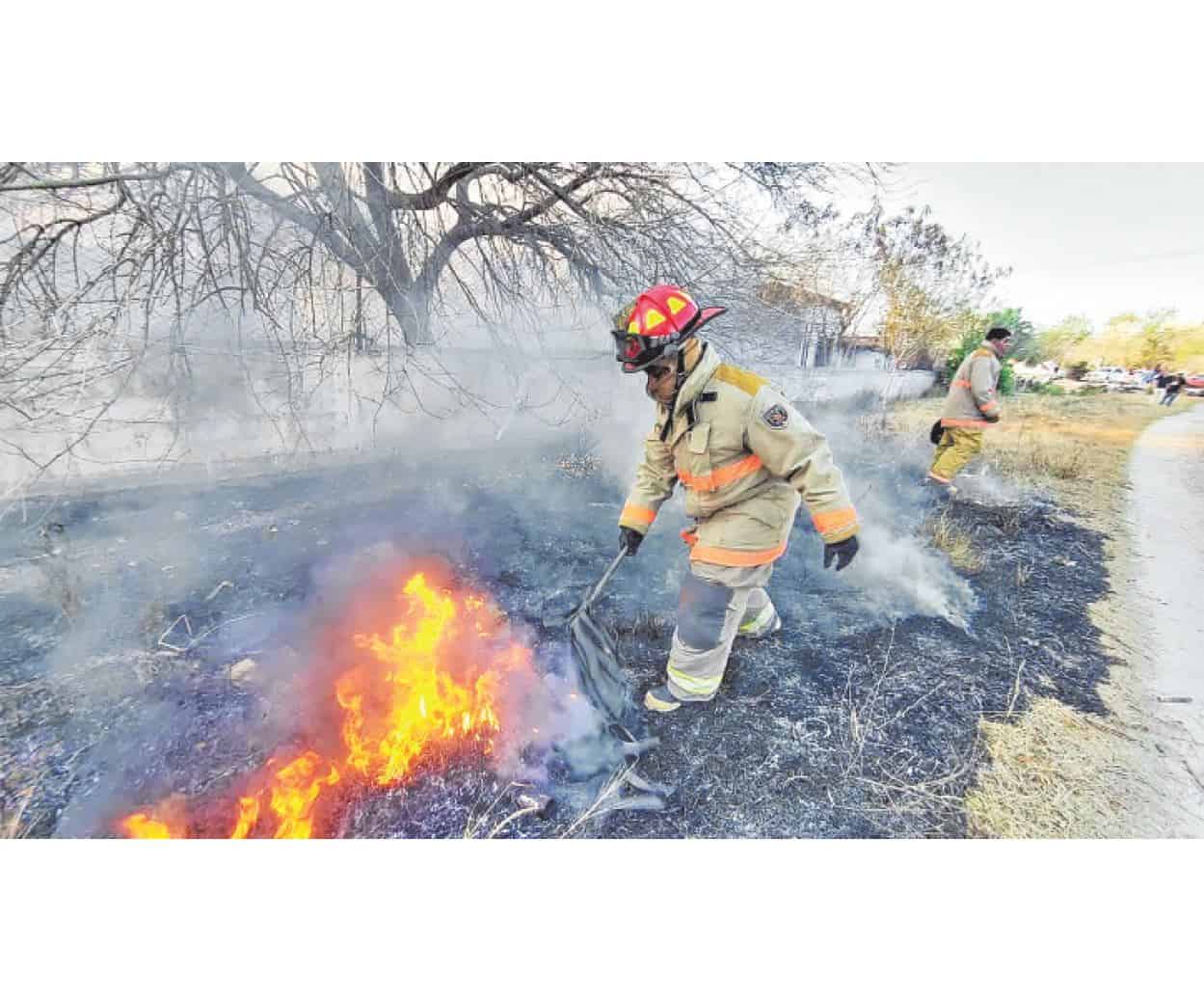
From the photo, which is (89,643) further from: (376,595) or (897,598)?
(897,598)

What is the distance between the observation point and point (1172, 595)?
10.7 feet

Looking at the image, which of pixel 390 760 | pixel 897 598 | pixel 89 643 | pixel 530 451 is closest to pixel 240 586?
pixel 89 643

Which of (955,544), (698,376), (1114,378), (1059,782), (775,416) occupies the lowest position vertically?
(1059,782)

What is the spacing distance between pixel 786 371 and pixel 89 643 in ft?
22.2

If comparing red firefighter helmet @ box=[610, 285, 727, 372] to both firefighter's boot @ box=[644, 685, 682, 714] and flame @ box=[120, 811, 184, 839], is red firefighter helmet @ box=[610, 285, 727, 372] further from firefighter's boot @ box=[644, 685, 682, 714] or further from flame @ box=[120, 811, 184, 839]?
flame @ box=[120, 811, 184, 839]

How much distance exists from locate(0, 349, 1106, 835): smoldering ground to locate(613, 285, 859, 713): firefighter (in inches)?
17.6

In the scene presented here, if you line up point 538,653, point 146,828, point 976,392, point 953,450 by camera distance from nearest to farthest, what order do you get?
1. point 146,828
2. point 538,653
3. point 976,392
4. point 953,450

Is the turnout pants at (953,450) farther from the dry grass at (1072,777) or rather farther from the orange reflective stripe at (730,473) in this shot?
the orange reflective stripe at (730,473)

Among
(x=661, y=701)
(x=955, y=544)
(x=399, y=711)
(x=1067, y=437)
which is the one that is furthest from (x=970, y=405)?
(x=399, y=711)

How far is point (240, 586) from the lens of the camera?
3.33 m

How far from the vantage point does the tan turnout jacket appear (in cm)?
193

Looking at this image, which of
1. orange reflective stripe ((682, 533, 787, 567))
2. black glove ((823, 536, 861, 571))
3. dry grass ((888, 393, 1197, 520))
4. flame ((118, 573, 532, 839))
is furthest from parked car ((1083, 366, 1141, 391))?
flame ((118, 573, 532, 839))

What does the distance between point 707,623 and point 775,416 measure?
1065 mm

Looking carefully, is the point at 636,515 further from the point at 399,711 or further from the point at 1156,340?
the point at 1156,340
